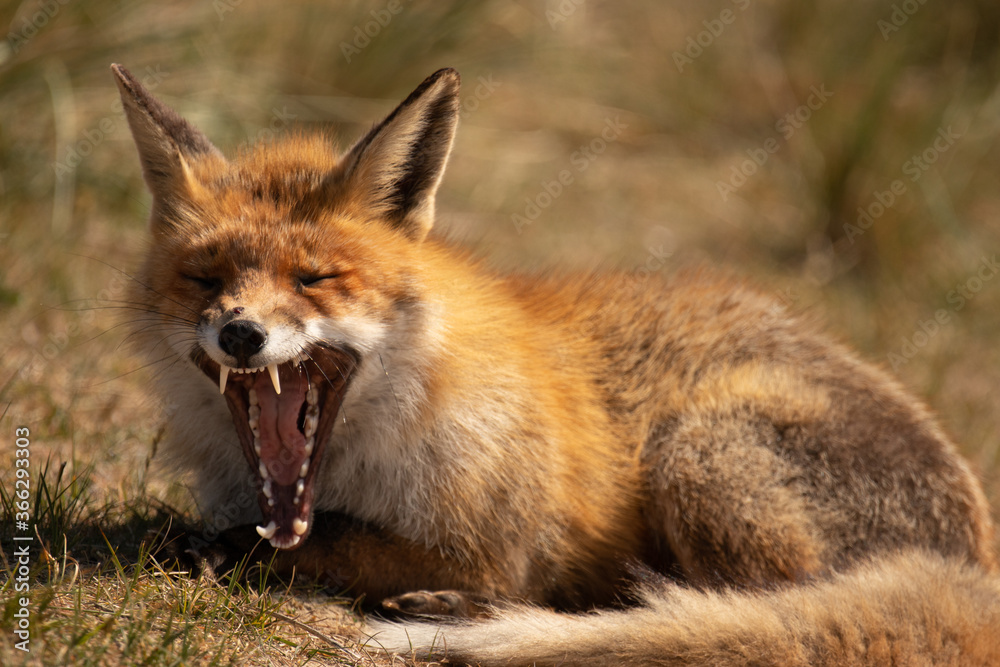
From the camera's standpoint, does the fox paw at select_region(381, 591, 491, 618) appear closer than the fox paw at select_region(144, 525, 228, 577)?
No

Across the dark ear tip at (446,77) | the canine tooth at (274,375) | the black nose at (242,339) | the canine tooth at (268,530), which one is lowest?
the canine tooth at (268,530)

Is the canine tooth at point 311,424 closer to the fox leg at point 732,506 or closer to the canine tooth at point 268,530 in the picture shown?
the canine tooth at point 268,530

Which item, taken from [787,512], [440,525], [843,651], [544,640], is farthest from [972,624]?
[440,525]

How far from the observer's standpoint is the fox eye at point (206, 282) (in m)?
3.45

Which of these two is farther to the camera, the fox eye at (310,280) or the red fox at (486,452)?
the fox eye at (310,280)

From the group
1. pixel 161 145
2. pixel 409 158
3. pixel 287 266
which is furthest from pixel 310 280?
pixel 161 145

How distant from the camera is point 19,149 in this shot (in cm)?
698

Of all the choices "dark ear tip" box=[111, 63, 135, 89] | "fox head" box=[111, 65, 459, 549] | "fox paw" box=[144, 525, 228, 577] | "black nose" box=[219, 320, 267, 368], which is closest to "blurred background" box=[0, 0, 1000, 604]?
"fox paw" box=[144, 525, 228, 577]

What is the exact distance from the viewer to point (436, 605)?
365 centimetres

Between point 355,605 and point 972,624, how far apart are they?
2319 mm

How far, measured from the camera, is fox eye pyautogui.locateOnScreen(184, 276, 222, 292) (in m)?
3.45

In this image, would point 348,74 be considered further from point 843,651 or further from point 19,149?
point 843,651

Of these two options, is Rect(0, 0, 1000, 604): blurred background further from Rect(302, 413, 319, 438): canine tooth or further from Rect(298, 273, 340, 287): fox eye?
Rect(298, 273, 340, 287): fox eye

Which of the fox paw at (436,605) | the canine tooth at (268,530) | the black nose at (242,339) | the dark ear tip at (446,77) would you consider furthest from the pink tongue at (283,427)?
the dark ear tip at (446,77)
